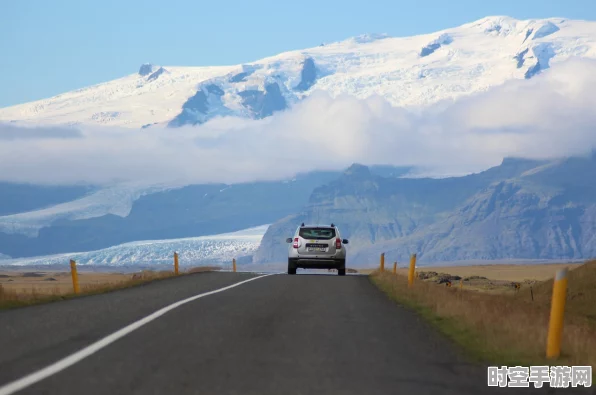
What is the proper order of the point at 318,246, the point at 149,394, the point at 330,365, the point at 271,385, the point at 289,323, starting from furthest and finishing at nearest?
1. the point at 318,246
2. the point at 289,323
3. the point at 330,365
4. the point at 271,385
5. the point at 149,394

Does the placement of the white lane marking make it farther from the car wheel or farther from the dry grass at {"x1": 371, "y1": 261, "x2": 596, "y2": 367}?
the car wheel

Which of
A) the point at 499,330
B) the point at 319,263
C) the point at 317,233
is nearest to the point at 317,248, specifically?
the point at 319,263

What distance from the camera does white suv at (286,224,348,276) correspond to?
1770 inches

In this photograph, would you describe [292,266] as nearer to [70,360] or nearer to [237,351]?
[237,351]

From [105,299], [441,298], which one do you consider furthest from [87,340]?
[441,298]

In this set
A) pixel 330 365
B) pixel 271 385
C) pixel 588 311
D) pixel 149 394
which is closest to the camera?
pixel 149 394

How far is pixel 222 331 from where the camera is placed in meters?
16.0

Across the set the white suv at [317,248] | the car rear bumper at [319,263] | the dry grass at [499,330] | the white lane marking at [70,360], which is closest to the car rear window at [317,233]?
the white suv at [317,248]

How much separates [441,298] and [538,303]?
9119 mm

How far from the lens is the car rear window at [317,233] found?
4528 centimetres

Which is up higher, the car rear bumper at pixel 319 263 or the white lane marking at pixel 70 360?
the white lane marking at pixel 70 360

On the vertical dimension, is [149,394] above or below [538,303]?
above

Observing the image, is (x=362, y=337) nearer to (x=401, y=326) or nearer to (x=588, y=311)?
(x=401, y=326)

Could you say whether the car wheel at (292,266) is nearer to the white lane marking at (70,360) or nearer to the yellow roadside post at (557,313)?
the white lane marking at (70,360)
